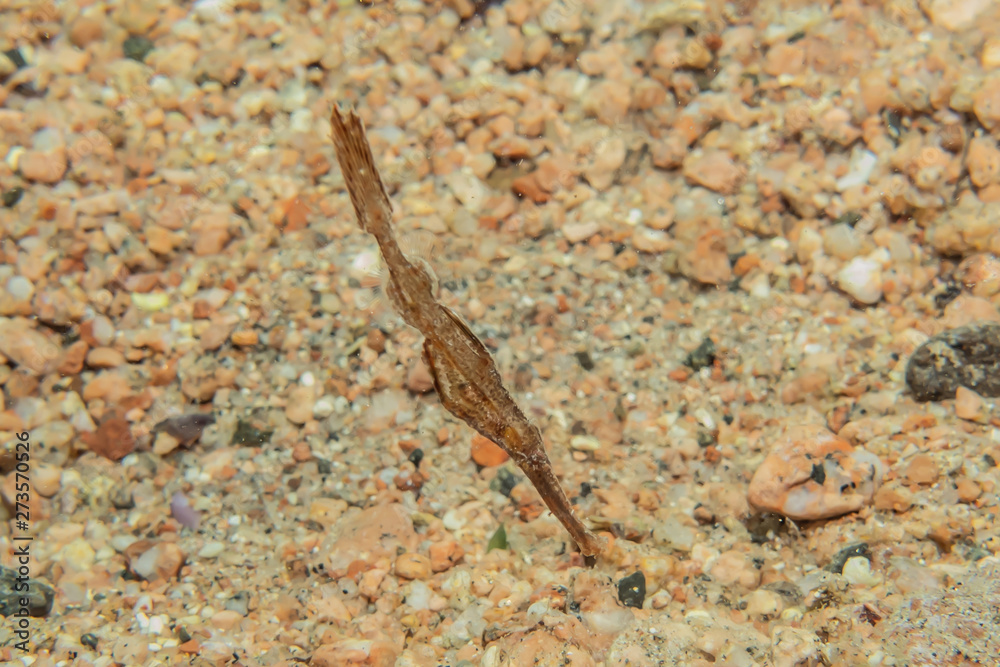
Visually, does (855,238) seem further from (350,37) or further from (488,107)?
(350,37)

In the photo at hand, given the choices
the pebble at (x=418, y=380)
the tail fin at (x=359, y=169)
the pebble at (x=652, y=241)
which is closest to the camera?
the tail fin at (x=359, y=169)

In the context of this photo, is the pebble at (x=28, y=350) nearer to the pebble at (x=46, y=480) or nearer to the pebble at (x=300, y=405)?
the pebble at (x=46, y=480)

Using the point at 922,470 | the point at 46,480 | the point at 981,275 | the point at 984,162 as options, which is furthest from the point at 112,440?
the point at 984,162

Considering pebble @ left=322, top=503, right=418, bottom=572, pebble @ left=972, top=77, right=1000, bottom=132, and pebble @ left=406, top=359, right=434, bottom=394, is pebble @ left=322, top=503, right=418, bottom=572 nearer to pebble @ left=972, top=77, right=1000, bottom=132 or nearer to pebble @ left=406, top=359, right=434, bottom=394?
pebble @ left=406, top=359, right=434, bottom=394

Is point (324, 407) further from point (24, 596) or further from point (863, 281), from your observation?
point (863, 281)

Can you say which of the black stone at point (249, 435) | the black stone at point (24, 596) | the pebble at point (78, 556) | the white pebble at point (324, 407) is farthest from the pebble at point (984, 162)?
the black stone at point (24, 596)

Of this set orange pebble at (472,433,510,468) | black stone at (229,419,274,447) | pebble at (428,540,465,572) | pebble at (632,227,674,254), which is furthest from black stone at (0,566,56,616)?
pebble at (632,227,674,254)
